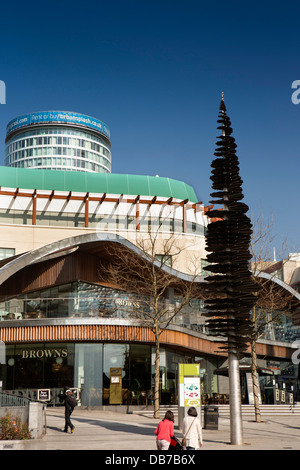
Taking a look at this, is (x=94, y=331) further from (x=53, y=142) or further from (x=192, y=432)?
(x=53, y=142)

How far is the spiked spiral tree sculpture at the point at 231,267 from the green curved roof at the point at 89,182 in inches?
1615

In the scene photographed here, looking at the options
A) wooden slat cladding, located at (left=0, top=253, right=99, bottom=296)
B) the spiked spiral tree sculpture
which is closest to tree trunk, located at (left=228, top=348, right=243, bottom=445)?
the spiked spiral tree sculpture

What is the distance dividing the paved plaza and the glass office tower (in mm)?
134407

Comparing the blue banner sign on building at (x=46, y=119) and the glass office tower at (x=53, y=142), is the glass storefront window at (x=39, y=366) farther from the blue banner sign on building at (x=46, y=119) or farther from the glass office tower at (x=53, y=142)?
the blue banner sign on building at (x=46, y=119)

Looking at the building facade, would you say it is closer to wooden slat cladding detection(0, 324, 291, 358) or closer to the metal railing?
wooden slat cladding detection(0, 324, 291, 358)

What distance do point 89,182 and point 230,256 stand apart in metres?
43.9

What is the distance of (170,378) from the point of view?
117ft

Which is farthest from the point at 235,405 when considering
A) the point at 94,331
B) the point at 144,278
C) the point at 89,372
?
the point at 89,372

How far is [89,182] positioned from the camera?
6141cm

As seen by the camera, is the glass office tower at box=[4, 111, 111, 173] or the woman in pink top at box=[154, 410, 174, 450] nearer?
the woman in pink top at box=[154, 410, 174, 450]

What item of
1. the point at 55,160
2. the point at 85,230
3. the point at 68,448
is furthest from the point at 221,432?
the point at 55,160

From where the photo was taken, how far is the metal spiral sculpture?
60.8 feet

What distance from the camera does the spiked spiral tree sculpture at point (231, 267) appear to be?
60.3 ft

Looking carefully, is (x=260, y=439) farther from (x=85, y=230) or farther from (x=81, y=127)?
(x=81, y=127)
